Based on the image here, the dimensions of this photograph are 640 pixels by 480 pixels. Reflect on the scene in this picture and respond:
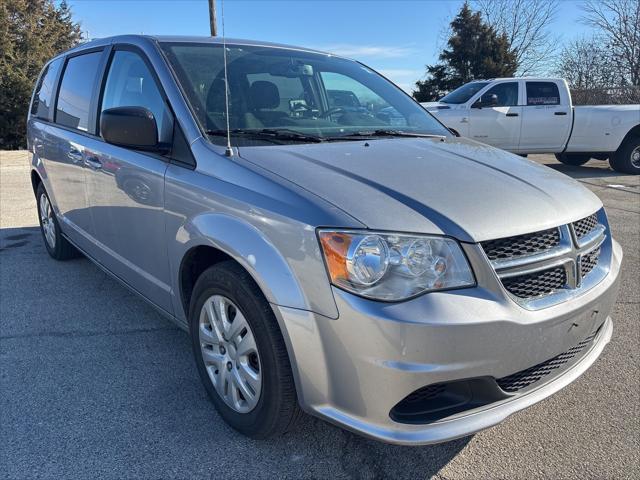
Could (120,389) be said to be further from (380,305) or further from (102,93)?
(102,93)

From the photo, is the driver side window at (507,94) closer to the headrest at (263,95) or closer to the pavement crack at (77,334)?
the headrest at (263,95)

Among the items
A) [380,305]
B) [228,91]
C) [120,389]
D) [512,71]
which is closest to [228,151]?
[228,91]

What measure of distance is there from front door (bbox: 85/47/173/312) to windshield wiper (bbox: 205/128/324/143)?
328mm

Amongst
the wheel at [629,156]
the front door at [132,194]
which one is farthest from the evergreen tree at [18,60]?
the wheel at [629,156]

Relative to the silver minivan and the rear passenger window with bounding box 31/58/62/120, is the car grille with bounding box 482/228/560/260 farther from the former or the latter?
the rear passenger window with bounding box 31/58/62/120

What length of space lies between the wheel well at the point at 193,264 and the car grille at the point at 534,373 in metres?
1.29

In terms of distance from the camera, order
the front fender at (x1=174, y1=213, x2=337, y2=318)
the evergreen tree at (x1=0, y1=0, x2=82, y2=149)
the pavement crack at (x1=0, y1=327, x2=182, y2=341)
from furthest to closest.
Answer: the evergreen tree at (x1=0, y1=0, x2=82, y2=149), the pavement crack at (x1=0, y1=327, x2=182, y2=341), the front fender at (x1=174, y1=213, x2=337, y2=318)

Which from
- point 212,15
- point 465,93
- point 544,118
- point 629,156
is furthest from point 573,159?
point 212,15

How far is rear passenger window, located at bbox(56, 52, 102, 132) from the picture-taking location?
12.3ft

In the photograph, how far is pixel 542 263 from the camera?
6.86ft

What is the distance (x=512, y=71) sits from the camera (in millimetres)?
31719

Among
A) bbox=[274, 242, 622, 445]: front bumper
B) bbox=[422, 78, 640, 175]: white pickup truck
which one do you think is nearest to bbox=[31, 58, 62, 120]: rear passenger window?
bbox=[274, 242, 622, 445]: front bumper

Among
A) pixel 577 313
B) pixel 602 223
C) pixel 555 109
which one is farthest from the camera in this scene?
pixel 555 109

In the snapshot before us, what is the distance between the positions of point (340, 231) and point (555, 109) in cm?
1079
